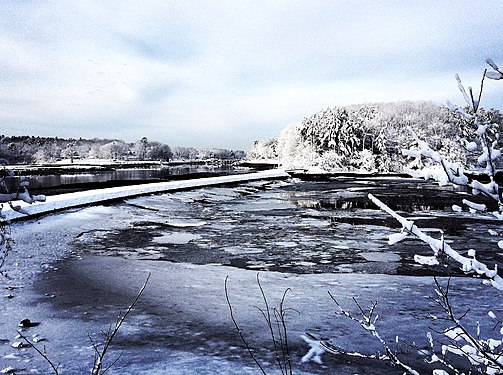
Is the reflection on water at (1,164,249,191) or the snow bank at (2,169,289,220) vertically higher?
the snow bank at (2,169,289,220)

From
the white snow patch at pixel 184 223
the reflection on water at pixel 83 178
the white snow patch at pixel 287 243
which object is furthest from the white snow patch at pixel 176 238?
the reflection on water at pixel 83 178

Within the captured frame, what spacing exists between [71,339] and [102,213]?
41.7ft

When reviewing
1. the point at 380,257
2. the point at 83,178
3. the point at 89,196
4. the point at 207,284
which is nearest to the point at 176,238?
the point at 207,284

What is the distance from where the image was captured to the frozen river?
480 centimetres

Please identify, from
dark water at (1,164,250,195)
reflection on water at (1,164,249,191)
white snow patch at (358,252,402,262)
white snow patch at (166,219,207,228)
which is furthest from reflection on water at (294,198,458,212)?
reflection on water at (1,164,249,191)

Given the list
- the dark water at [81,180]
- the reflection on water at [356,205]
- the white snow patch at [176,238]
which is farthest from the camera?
the dark water at [81,180]

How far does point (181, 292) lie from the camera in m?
7.01

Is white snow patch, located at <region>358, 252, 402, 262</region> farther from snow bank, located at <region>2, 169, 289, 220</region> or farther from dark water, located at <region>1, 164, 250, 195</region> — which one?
dark water, located at <region>1, 164, 250, 195</region>

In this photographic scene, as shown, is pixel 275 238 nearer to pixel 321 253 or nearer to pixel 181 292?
pixel 321 253

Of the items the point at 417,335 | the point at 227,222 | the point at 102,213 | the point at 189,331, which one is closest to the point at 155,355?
the point at 189,331

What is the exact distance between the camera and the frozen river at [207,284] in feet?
15.8

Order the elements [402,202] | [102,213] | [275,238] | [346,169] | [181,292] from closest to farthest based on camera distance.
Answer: [181,292] < [275,238] < [102,213] < [402,202] < [346,169]

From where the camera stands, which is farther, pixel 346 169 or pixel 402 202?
pixel 346 169

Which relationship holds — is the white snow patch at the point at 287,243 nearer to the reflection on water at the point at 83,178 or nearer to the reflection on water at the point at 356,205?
the reflection on water at the point at 356,205
